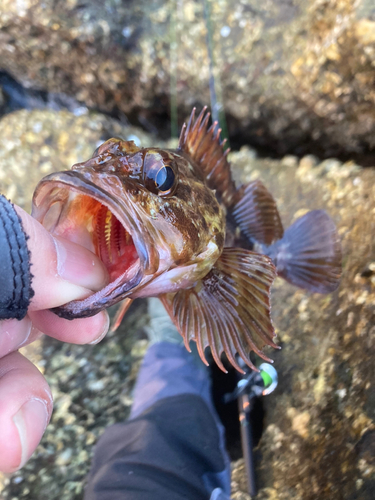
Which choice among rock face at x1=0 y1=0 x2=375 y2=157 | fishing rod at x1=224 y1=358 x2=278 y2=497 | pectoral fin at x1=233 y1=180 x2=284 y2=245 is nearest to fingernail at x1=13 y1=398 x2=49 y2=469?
fishing rod at x1=224 y1=358 x2=278 y2=497

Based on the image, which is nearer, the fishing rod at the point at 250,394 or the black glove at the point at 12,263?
the black glove at the point at 12,263

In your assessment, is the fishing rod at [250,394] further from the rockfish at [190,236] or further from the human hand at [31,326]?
the human hand at [31,326]

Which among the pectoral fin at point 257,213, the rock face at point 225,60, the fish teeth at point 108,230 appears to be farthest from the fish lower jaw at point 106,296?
the rock face at point 225,60

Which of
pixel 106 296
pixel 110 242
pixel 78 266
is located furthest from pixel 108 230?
pixel 106 296

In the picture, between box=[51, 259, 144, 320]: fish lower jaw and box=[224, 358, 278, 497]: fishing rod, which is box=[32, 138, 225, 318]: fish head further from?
box=[224, 358, 278, 497]: fishing rod

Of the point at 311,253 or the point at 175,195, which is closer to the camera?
the point at 175,195

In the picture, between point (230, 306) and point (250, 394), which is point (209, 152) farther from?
point (250, 394)

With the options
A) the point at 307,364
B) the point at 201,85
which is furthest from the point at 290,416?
the point at 201,85
